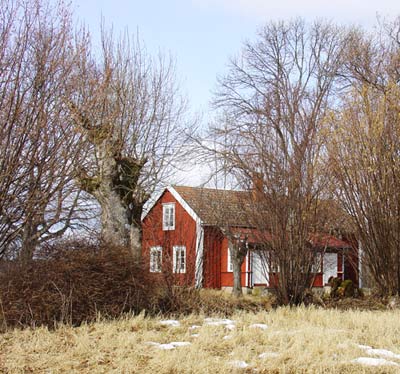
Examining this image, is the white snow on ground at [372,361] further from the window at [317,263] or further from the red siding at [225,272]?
the red siding at [225,272]

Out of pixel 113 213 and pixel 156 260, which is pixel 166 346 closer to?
pixel 156 260

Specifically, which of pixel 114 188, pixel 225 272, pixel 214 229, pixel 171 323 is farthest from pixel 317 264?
pixel 225 272

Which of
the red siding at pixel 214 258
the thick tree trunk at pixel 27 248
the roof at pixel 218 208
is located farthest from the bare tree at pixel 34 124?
the red siding at pixel 214 258

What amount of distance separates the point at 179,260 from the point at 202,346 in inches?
166

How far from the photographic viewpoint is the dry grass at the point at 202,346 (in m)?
6.79

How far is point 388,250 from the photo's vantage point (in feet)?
43.1

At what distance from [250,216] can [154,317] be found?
3693 millimetres

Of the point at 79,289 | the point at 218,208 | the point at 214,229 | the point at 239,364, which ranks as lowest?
the point at 239,364

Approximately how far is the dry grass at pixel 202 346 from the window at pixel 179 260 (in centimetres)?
171

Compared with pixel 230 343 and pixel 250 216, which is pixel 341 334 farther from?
pixel 250 216

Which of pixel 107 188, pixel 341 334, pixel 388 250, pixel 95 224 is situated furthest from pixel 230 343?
pixel 95 224

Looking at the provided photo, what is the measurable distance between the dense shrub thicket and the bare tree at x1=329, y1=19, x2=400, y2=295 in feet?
13.4

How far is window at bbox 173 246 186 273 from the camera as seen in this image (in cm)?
1177

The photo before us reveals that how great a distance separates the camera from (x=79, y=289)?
32.4 ft
